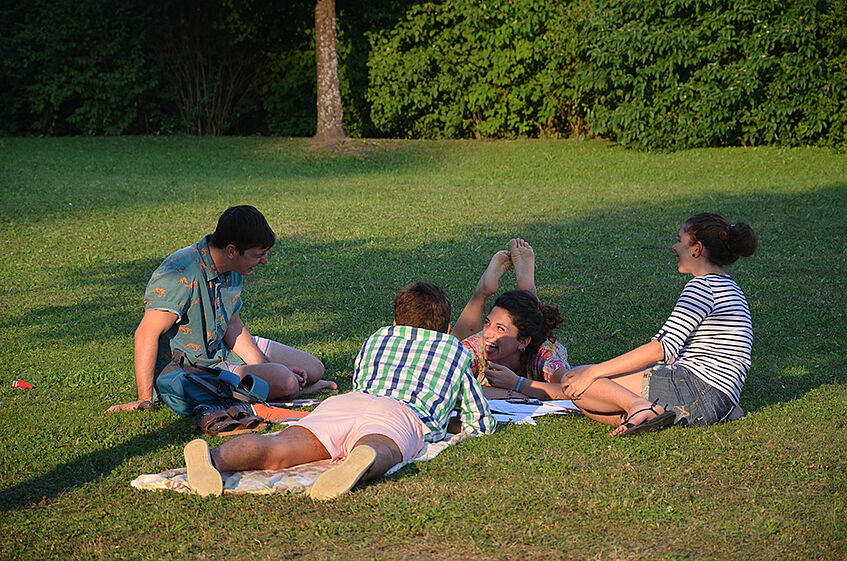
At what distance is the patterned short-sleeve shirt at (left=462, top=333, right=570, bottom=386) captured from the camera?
5770mm

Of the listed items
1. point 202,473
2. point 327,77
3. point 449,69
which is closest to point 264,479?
point 202,473

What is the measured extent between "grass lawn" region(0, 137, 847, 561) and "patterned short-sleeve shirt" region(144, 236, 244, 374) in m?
0.45

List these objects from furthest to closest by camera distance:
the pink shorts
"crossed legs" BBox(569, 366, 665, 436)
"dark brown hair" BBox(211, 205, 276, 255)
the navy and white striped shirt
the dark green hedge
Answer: the dark green hedge < "dark brown hair" BBox(211, 205, 276, 255) < the navy and white striped shirt < "crossed legs" BBox(569, 366, 665, 436) < the pink shorts

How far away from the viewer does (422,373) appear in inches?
183

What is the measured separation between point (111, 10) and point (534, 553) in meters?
23.6

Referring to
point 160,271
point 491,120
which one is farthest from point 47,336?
point 491,120

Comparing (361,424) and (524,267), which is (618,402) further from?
(524,267)

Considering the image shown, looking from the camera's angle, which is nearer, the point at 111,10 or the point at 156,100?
the point at 111,10

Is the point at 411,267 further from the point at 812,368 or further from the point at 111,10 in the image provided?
the point at 111,10

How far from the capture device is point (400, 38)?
22125mm

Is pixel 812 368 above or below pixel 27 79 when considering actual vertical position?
below

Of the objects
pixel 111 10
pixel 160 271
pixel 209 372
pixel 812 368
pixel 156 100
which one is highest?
pixel 111 10

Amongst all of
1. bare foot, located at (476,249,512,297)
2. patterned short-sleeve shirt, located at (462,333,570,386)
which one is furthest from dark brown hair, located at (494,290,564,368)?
bare foot, located at (476,249,512,297)

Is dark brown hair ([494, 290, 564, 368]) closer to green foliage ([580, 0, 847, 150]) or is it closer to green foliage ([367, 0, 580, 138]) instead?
green foliage ([580, 0, 847, 150])
